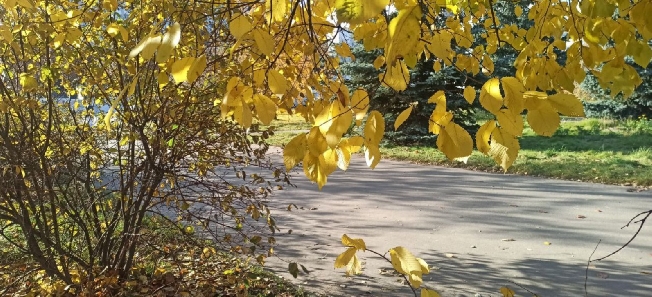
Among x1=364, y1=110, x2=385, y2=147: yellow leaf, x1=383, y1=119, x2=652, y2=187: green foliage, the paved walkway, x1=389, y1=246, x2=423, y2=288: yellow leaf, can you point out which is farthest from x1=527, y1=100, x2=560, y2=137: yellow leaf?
x1=383, y1=119, x2=652, y2=187: green foliage

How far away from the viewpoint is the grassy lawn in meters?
8.70

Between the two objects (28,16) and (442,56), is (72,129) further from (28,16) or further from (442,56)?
(442,56)

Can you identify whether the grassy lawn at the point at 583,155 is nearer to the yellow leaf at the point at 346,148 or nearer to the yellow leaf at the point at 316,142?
the yellow leaf at the point at 346,148

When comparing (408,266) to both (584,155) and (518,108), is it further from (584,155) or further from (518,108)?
(584,155)

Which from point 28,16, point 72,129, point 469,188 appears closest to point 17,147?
point 72,129

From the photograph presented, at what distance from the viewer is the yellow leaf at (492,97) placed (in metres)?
1.04

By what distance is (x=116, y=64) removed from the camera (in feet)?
10.6

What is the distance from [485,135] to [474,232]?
15.9 feet

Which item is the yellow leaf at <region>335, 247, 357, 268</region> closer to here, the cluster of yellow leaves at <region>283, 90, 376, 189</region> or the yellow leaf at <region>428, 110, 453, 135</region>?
the cluster of yellow leaves at <region>283, 90, 376, 189</region>

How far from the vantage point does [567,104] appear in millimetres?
995

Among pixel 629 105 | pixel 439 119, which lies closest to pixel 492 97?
pixel 439 119

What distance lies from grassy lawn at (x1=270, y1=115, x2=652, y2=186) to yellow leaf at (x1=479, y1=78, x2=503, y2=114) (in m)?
5.86

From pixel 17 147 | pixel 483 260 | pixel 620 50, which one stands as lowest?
pixel 483 260

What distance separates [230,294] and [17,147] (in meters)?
1.72
